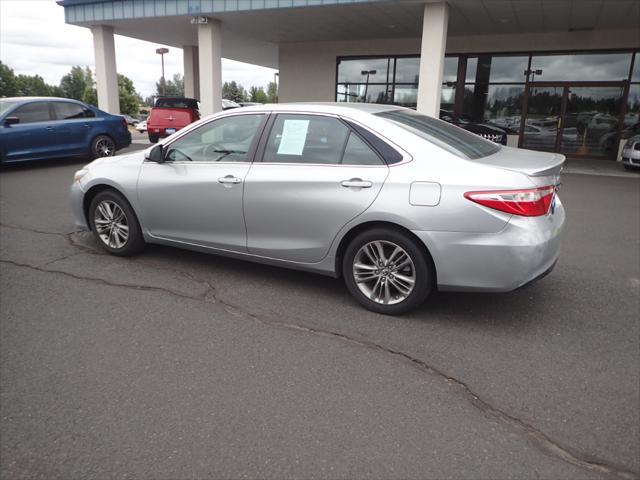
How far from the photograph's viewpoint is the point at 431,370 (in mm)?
3260

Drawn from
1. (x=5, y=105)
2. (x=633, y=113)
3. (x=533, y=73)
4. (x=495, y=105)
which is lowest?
(x=5, y=105)

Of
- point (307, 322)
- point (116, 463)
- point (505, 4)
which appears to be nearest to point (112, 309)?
point (307, 322)

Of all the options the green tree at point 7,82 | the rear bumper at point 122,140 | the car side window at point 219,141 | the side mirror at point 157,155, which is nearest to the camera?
the car side window at point 219,141

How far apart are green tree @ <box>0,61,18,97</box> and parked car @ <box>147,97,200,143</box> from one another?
93.7 metres

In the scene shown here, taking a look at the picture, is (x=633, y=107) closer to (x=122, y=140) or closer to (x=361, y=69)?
(x=361, y=69)

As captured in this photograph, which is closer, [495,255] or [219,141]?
[495,255]

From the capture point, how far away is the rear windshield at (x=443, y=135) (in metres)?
4.08

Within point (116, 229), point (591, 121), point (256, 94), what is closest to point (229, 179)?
point (116, 229)

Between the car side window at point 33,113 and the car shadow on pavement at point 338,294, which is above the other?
the car side window at point 33,113

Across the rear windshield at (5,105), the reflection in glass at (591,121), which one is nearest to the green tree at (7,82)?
the rear windshield at (5,105)

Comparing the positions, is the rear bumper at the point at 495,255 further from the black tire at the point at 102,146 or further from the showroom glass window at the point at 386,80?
the showroom glass window at the point at 386,80

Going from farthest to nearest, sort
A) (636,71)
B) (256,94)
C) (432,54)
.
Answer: (256,94)
(636,71)
(432,54)

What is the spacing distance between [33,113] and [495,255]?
11309 mm

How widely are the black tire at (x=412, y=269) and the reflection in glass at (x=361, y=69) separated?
56.9ft
